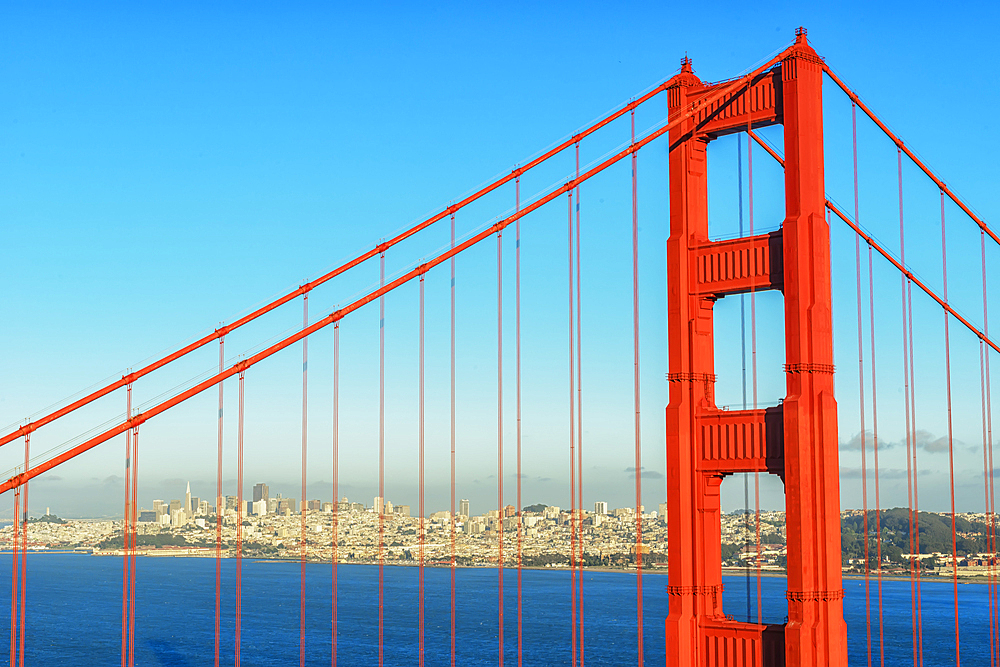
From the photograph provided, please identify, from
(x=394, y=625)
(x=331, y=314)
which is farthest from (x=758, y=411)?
(x=394, y=625)

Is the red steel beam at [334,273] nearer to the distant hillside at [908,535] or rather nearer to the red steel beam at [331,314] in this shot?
the red steel beam at [331,314]

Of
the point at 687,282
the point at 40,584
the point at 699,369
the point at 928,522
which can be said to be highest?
the point at 687,282

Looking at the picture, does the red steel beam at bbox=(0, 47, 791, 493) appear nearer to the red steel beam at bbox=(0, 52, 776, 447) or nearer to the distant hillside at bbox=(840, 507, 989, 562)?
the red steel beam at bbox=(0, 52, 776, 447)

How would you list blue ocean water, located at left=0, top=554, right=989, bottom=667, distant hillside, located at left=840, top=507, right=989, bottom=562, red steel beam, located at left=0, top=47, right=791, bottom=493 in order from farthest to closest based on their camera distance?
1. distant hillside, located at left=840, top=507, right=989, bottom=562
2. blue ocean water, located at left=0, top=554, right=989, bottom=667
3. red steel beam, located at left=0, top=47, right=791, bottom=493

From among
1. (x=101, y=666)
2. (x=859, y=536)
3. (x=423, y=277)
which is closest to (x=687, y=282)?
(x=423, y=277)

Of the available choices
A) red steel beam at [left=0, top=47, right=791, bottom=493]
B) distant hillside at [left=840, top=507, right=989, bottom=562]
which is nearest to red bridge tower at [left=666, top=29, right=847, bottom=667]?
red steel beam at [left=0, top=47, right=791, bottom=493]

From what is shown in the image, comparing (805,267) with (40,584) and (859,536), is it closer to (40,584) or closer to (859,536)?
(859,536)
